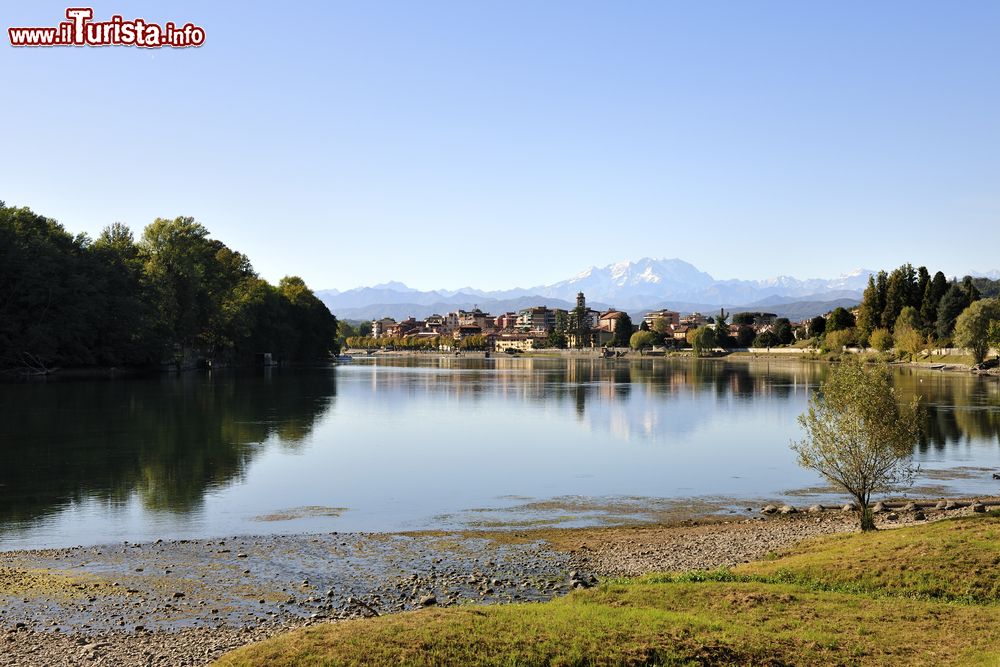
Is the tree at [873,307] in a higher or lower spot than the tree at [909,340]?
higher

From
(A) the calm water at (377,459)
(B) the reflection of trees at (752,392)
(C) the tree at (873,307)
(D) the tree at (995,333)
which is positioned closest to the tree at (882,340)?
(C) the tree at (873,307)

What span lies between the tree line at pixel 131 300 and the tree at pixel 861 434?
81.0 meters

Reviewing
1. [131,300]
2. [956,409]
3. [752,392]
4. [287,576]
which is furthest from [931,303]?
[287,576]

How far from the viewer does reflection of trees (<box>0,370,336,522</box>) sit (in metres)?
28.2

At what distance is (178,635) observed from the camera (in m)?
13.7

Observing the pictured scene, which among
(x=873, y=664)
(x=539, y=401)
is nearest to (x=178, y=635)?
(x=873, y=664)

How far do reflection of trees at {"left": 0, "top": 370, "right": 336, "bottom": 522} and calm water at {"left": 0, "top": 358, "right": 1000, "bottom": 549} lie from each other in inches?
4.7

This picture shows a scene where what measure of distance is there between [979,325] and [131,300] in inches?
4265

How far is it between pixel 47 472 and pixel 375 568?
18498mm

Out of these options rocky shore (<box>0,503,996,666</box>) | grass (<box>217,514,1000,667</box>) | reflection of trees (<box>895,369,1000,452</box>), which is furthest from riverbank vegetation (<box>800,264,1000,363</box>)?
grass (<box>217,514,1000,667</box>)

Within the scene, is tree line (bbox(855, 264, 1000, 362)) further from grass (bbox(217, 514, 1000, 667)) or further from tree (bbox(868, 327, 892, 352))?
grass (bbox(217, 514, 1000, 667))

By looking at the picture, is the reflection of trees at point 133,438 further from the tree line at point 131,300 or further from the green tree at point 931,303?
the green tree at point 931,303

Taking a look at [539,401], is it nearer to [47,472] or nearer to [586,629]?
[47,472]

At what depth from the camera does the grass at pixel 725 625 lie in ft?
36.2
